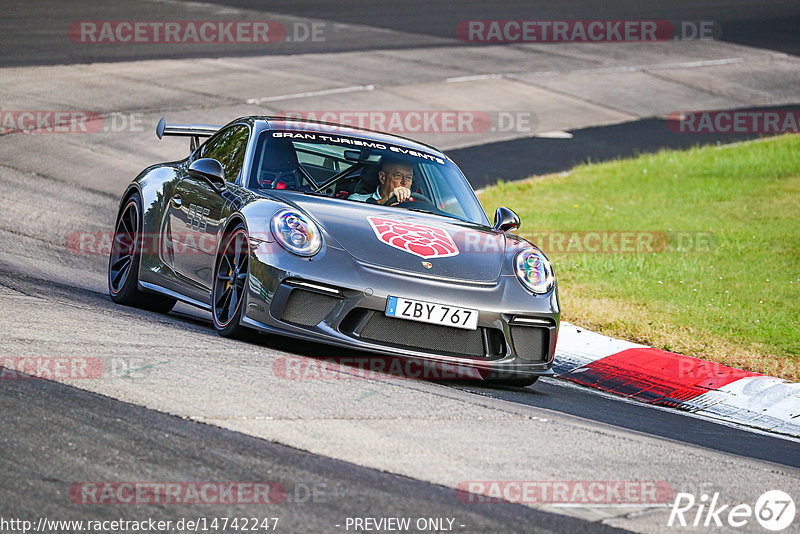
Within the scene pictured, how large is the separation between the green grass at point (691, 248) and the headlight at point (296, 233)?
10.7 ft

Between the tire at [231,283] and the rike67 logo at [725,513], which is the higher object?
the tire at [231,283]

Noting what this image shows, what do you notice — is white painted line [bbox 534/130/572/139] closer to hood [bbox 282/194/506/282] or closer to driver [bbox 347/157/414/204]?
driver [bbox 347/157/414/204]

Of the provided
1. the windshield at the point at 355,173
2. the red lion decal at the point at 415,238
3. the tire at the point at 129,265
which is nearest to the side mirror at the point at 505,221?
the windshield at the point at 355,173

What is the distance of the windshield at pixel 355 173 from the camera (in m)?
7.59

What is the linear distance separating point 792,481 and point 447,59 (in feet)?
64.8

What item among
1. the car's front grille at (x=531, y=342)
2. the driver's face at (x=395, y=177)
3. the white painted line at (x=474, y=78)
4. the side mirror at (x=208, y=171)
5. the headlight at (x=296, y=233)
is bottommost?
the car's front grille at (x=531, y=342)

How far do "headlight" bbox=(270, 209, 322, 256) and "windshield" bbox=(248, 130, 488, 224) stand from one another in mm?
751

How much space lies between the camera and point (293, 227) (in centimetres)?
664

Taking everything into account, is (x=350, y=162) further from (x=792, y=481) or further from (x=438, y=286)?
(x=792, y=481)

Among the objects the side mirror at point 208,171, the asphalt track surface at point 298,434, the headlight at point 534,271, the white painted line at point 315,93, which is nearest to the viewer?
the asphalt track surface at point 298,434

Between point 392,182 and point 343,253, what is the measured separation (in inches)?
55.1

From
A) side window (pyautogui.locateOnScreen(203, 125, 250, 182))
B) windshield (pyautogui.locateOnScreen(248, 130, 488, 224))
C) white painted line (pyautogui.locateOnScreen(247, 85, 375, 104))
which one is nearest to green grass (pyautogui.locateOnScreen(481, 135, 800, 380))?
windshield (pyautogui.locateOnScreen(248, 130, 488, 224))

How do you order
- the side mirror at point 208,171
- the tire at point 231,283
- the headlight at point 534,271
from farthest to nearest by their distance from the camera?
the side mirror at point 208,171 < the headlight at point 534,271 < the tire at point 231,283

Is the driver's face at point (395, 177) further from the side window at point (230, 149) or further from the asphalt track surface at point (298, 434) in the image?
the asphalt track surface at point (298, 434)
